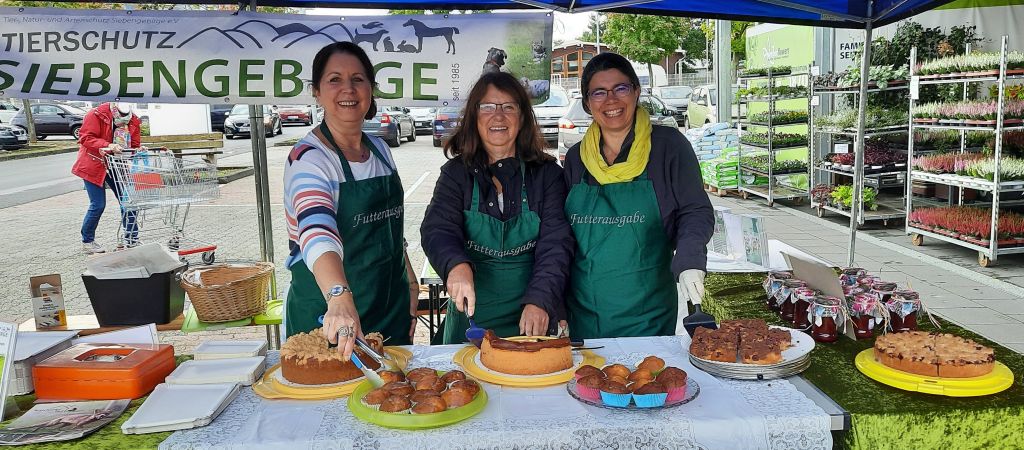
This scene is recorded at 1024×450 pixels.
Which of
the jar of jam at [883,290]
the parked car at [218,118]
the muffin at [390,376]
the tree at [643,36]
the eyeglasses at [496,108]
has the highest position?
the tree at [643,36]

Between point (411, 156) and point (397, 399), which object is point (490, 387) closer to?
point (397, 399)

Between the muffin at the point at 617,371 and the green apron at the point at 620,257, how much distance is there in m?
0.74

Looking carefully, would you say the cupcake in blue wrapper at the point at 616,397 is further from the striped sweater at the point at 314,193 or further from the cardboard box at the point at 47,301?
the cardboard box at the point at 47,301

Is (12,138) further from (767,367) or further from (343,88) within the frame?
(767,367)

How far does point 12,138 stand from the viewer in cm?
2170

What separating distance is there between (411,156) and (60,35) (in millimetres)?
15749

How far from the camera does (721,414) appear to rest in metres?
1.78

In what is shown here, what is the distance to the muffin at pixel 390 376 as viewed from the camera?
75.5 inches

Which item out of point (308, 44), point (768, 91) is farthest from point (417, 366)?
point (768, 91)

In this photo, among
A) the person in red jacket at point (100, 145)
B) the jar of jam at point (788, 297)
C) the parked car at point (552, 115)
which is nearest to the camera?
the jar of jam at point (788, 297)

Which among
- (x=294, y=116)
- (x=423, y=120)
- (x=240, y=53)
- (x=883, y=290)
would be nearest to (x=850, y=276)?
(x=883, y=290)

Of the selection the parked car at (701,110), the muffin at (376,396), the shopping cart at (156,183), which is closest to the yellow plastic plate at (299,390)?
the muffin at (376,396)

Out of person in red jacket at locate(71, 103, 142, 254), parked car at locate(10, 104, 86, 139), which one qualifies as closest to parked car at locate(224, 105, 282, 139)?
parked car at locate(10, 104, 86, 139)

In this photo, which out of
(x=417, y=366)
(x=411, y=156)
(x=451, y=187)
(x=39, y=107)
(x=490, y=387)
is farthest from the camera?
(x=39, y=107)
